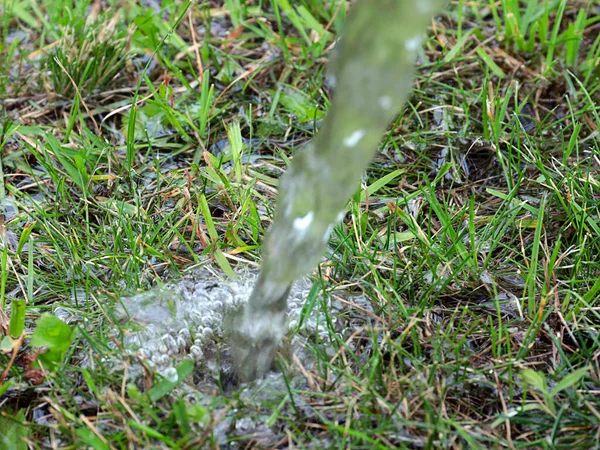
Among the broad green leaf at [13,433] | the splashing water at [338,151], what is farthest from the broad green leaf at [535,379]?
the broad green leaf at [13,433]

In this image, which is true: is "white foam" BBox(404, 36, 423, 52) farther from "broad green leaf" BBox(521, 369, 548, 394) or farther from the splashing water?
"broad green leaf" BBox(521, 369, 548, 394)

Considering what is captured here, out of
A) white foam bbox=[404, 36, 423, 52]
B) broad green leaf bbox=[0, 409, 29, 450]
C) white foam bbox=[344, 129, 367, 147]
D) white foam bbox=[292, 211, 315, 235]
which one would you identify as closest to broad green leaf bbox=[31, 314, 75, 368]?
broad green leaf bbox=[0, 409, 29, 450]

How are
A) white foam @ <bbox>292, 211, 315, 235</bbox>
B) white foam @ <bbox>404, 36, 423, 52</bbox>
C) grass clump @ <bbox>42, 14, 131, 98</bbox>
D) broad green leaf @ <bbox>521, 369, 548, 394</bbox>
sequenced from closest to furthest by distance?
white foam @ <bbox>404, 36, 423, 52</bbox>
white foam @ <bbox>292, 211, 315, 235</bbox>
broad green leaf @ <bbox>521, 369, 548, 394</bbox>
grass clump @ <bbox>42, 14, 131, 98</bbox>

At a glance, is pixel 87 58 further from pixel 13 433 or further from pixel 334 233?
pixel 13 433

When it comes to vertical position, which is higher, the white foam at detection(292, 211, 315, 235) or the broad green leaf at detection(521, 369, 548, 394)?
the white foam at detection(292, 211, 315, 235)

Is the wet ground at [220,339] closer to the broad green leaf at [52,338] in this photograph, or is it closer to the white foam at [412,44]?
the broad green leaf at [52,338]

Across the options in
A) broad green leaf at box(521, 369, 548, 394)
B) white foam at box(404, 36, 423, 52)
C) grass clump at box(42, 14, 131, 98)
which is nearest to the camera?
white foam at box(404, 36, 423, 52)

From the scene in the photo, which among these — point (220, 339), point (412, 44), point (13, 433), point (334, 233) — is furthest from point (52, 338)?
point (412, 44)
